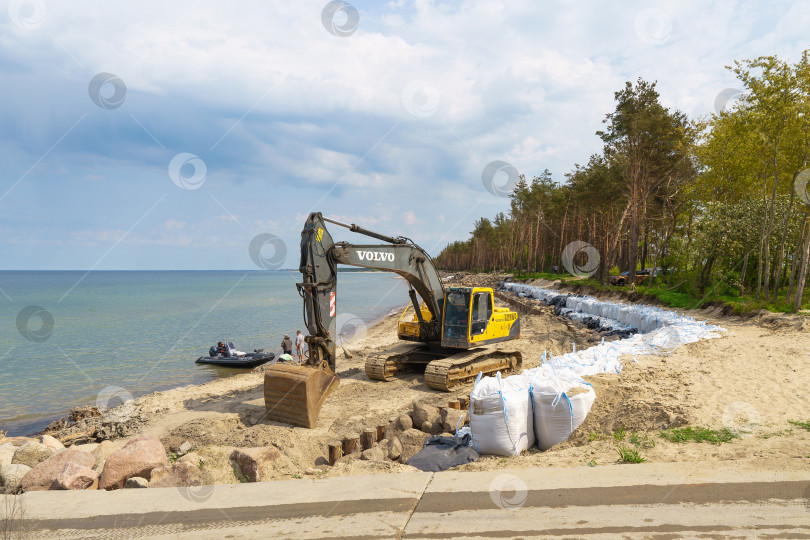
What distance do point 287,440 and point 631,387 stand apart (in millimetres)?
6156

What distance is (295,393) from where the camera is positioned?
9273 mm

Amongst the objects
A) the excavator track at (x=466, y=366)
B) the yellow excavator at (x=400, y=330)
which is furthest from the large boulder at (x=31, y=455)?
the excavator track at (x=466, y=366)

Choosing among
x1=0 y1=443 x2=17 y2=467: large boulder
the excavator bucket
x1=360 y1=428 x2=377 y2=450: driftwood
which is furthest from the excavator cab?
x1=0 y1=443 x2=17 y2=467: large boulder

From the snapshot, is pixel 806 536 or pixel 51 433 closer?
pixel 806 536

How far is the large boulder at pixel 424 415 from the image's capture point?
8.72 m

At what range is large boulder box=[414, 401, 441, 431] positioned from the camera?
8.72 m

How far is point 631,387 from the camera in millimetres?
8211

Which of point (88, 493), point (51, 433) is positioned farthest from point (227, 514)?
point (51, 433)

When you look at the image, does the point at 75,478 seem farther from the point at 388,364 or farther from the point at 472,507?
the point at 388,364

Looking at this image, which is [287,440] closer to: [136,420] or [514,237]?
[136,420]

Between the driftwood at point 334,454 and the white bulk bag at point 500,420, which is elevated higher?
the white bulk bag at point 500,420

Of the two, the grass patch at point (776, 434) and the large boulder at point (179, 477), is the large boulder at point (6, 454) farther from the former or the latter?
the grass patch at point (776, 434)

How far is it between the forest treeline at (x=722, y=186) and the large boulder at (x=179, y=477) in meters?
19.6

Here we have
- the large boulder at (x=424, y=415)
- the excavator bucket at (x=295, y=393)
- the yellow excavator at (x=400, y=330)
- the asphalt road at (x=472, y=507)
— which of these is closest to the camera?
the asphalt road at (x=472, y=507)
